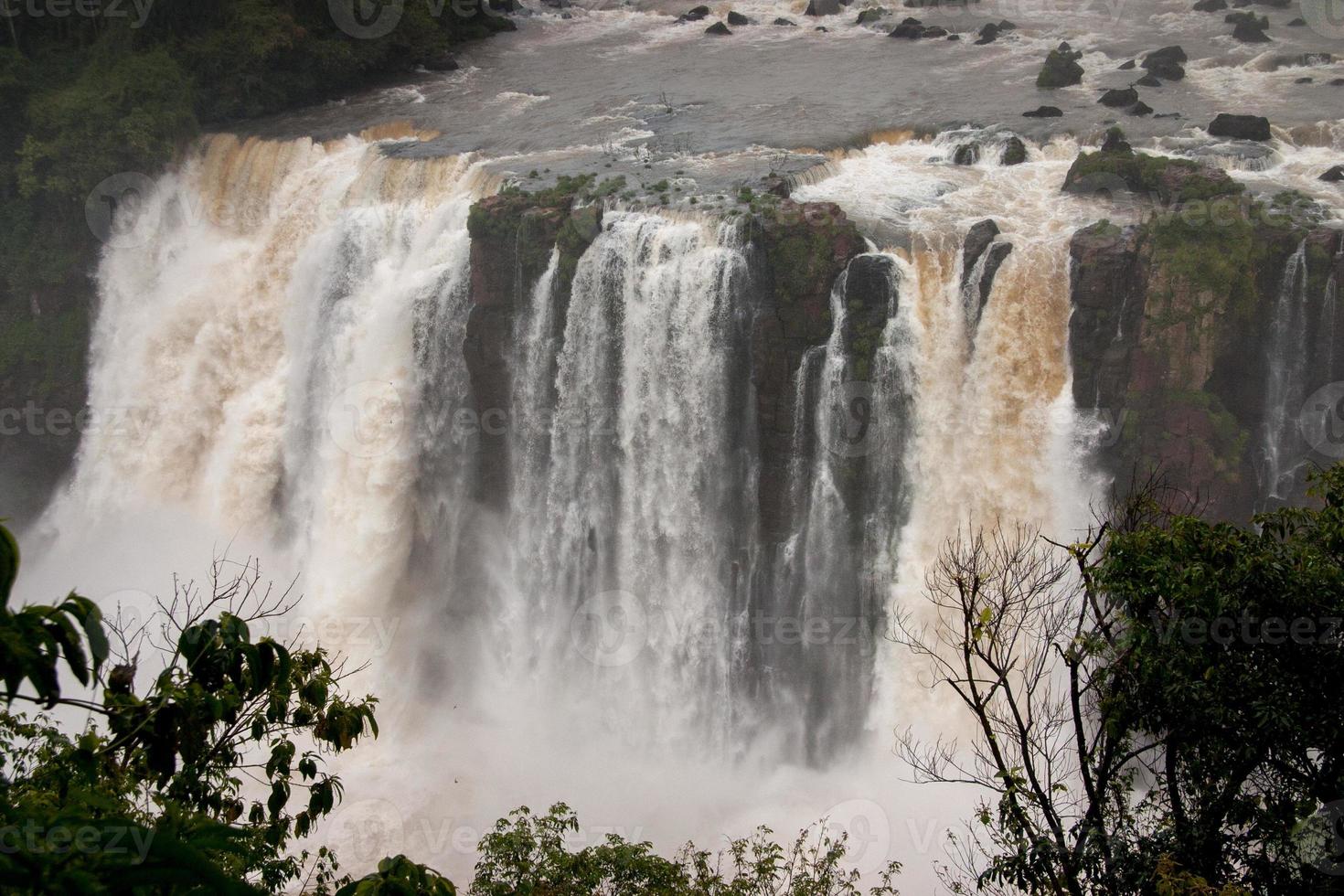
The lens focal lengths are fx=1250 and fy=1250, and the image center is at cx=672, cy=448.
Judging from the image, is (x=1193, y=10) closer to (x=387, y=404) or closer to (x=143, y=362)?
(x=387, y=404)

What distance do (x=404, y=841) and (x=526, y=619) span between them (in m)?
5.18

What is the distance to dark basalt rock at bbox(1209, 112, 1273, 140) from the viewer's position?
23375mm

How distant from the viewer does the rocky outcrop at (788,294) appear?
20.2 m

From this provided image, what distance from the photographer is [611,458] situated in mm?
22109
